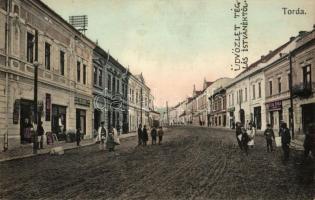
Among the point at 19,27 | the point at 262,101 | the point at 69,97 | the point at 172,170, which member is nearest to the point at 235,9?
the point at 172,170

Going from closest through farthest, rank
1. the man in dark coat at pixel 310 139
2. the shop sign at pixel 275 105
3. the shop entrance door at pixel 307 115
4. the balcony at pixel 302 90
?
the man in dark coat at pixel 310 139 → the shop entrance door at pixel 307 115 → the balcony at pixel 302 90 → the shop sign at pixel 275 105

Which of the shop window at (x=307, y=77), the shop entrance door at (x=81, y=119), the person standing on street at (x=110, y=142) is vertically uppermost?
the shop window at (x=307, y=77)

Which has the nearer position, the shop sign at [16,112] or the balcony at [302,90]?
the shop sign at [16,112]

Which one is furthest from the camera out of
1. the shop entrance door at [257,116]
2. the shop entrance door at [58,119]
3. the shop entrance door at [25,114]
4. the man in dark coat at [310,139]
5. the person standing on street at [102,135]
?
the shop entrance door at [257,116]

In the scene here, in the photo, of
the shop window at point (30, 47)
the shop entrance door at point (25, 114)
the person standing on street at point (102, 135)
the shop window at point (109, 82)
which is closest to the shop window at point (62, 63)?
the shop window at point (30, 47)

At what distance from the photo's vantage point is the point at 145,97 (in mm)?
59875

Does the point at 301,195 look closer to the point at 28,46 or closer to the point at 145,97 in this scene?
the point at 28,46

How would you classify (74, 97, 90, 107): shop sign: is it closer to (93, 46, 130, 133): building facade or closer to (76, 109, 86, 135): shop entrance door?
(76, 109, 86, 135): shop entrance door

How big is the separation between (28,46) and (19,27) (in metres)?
1.44

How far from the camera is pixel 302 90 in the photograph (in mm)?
24609

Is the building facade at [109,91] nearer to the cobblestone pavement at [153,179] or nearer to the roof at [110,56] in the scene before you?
the roof at [110,56]

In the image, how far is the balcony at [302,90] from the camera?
24375 mm

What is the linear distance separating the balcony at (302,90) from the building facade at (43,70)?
46.2ft

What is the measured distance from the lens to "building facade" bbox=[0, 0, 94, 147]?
50.9 feet
